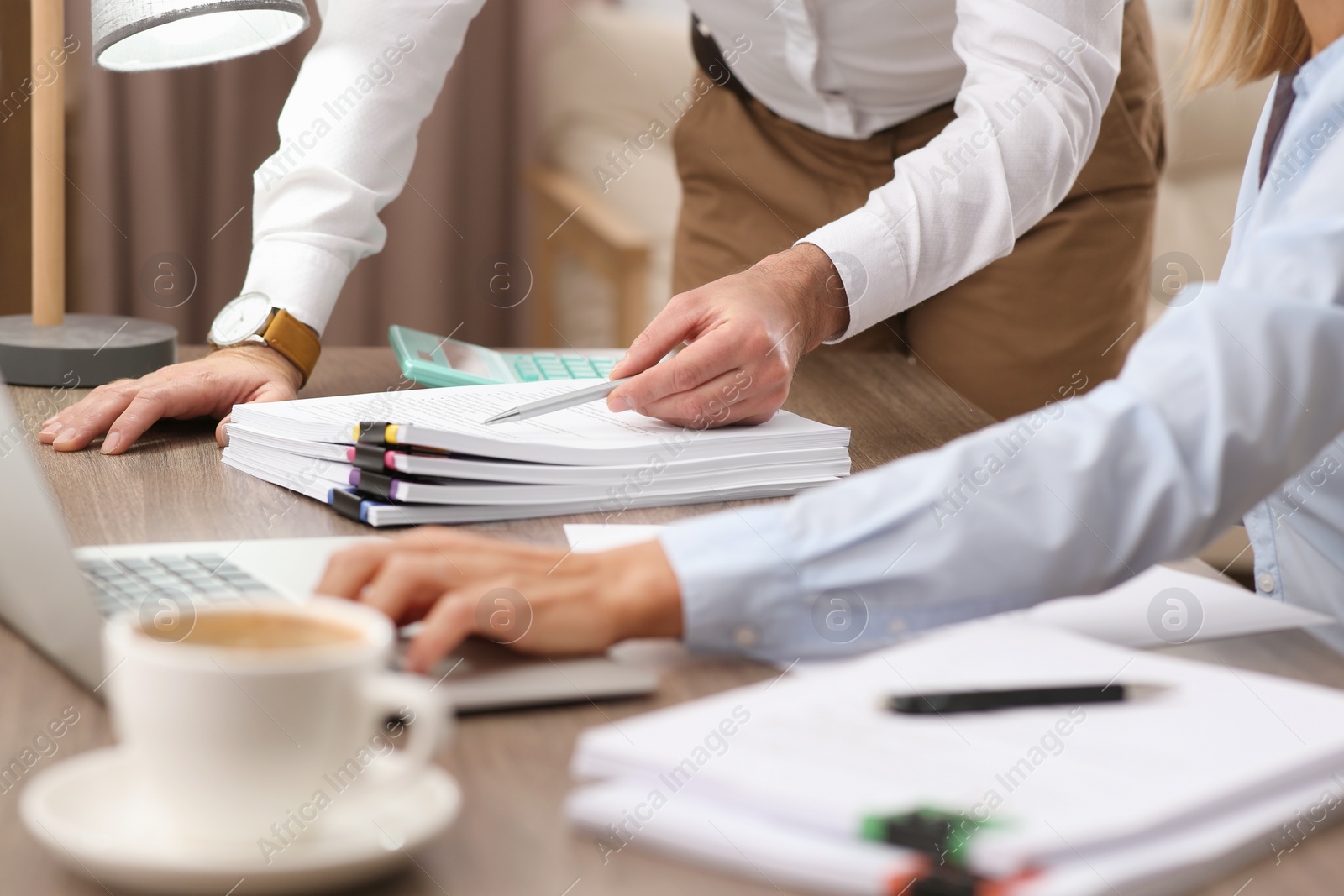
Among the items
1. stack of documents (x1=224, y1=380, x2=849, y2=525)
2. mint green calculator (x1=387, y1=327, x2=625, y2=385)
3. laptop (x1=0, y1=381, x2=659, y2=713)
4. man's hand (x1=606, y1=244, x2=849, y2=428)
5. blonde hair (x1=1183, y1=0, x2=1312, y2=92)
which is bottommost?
mint green calculator (x1=387, y1=327, x2=625, y2=385)

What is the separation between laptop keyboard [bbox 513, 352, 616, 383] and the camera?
3.77 feet

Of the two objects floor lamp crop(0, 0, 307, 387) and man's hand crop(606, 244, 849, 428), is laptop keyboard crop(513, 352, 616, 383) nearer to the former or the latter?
man's hand crop(606, 244, 849, 428)

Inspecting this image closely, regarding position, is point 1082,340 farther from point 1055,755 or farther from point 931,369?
point 1055,755

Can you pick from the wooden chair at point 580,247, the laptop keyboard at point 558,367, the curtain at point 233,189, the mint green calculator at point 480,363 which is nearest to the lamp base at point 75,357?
the mint green calculator at point 480,363

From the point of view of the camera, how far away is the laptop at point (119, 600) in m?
0.54

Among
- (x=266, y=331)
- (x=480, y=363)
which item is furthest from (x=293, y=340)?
(x=480, y=363)

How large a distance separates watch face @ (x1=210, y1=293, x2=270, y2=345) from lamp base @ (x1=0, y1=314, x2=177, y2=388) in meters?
0.06

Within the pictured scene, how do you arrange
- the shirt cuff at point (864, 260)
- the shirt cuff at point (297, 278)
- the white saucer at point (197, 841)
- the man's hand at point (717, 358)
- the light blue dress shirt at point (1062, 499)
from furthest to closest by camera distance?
the shirt cuff at point (297, 278) < the shirt cuff at point (864, 260) < the man's hand at point (717, 358) < the light blue dress shirt at point (1062, 499) < the white saucer at point (197, 841)

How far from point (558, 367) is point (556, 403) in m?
0.24

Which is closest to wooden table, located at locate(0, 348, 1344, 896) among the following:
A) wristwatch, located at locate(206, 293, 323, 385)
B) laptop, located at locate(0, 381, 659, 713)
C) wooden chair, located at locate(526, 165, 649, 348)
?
laptop, located at locate(0, 381, 659, 713)

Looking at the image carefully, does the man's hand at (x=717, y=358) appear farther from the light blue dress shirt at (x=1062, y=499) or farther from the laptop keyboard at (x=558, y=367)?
the light blue dress shirt at (x=1062, y=499)

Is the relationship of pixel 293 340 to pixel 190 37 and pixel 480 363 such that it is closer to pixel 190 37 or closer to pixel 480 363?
pixel 480 363

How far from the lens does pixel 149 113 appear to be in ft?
8.71

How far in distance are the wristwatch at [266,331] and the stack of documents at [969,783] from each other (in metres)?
0.73
